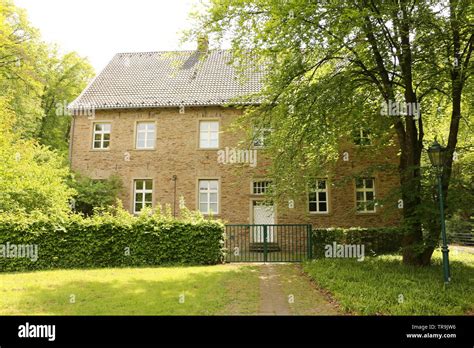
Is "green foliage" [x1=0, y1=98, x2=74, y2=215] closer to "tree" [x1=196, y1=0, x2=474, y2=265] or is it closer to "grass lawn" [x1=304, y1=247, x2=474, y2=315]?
"tree" [x1=196, y1=0, x2=474, y2=265]

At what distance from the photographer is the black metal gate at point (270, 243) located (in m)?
12.3

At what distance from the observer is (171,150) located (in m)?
17.3

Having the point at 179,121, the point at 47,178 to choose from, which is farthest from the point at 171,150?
the point at 47,178

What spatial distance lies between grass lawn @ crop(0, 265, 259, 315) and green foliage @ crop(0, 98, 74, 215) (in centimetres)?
279

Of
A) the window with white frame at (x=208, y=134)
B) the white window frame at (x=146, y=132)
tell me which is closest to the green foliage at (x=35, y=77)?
the white window frame at (x=146, y=132)

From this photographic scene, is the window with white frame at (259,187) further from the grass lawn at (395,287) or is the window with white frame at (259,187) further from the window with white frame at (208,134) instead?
the grass lawn at (395,287)

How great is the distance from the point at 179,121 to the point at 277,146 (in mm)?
8530

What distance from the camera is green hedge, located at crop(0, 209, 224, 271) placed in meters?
10.6

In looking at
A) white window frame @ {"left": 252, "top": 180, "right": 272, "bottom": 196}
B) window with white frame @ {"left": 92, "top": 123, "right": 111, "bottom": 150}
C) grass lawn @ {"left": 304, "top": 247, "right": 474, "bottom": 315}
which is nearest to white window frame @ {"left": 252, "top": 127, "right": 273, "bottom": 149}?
grass lawn @ {"left": 304, "top": 247, "right": 474, "bottom": 315}

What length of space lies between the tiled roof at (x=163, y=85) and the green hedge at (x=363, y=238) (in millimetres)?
8098

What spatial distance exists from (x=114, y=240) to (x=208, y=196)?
6.53m

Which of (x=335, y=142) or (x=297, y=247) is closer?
(x=335, y=142)

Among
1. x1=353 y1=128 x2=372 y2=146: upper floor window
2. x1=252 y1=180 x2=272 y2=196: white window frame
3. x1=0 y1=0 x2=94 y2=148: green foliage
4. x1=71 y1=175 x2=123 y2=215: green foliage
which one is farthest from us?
x1=0 y1=0 x2=94 y2=148: green foliage
